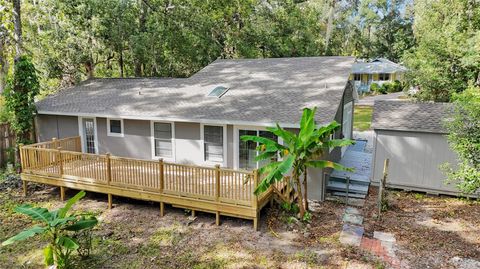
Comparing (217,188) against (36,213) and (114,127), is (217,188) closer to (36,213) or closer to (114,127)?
(36,213)

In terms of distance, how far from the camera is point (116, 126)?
40.9ft

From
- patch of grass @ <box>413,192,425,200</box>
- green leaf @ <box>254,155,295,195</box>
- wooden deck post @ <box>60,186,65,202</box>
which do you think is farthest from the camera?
wooden deck post @ <box>60,186,65,202</box>

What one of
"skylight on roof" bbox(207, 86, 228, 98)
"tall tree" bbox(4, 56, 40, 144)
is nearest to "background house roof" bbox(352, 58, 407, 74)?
"skylight on roof" bbox(207, 86, 228, 98)

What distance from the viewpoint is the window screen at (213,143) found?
10961mm

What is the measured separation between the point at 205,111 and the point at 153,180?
9.29 ft

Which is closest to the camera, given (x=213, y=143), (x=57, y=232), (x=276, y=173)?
(x=57, y=232)

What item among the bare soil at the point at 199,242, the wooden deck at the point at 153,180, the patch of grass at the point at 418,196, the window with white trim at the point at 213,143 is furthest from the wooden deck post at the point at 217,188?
the patch of grass at the point at 418,196

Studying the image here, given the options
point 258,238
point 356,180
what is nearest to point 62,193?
point 258,238

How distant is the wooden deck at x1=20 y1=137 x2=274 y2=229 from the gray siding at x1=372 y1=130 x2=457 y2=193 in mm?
4494

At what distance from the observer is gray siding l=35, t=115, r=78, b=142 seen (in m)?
13.1

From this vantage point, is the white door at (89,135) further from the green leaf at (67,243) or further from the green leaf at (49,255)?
the green leaf at (67,243)

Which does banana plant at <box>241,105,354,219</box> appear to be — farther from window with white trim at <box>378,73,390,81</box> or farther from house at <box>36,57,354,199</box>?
window with white trim at <box>378,73,390,81</box>

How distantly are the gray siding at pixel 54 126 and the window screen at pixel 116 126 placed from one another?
5.35 feet

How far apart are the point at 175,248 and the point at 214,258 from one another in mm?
1044
